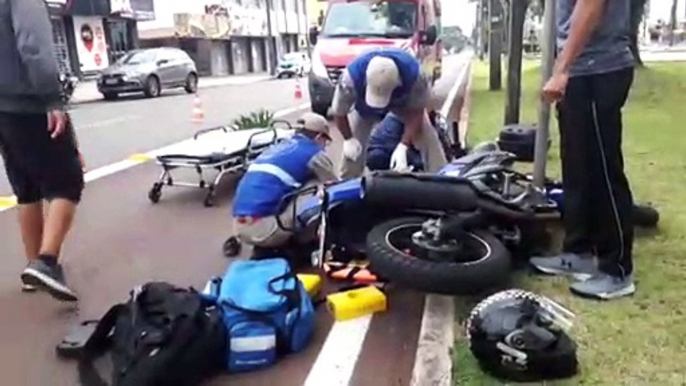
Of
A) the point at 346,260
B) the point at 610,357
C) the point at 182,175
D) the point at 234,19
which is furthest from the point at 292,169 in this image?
the point at 234,19

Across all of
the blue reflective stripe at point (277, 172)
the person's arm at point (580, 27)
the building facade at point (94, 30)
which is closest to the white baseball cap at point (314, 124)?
the blue reflective stripe at point (277, 172)

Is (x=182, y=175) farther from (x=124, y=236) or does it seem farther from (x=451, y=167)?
(x=451, y=167)

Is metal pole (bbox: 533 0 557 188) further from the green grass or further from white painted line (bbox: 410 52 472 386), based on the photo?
white painted line (bbox: 410 52 472 386)

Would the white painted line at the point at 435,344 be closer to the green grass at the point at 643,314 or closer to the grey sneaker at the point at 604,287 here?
the green grass at the point at 643,314

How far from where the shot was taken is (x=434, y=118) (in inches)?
276

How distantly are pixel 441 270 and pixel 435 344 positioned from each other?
0.43 meters

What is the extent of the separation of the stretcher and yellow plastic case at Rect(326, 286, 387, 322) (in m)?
2.85

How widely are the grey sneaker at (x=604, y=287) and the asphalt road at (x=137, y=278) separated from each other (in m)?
0.91

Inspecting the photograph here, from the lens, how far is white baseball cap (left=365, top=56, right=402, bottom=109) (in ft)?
18.5

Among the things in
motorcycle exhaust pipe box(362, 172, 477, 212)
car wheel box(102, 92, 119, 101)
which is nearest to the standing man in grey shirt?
motorcycle exhaust pipe box(362, 172, 477, 212)

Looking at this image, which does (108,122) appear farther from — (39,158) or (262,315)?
(262,315)

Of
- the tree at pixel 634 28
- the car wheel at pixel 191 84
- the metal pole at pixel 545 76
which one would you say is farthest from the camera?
the car wheel at pixel 191 84

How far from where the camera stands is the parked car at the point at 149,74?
23484 millimetres

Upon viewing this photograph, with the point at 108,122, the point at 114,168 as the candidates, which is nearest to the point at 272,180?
the point at 114,168
